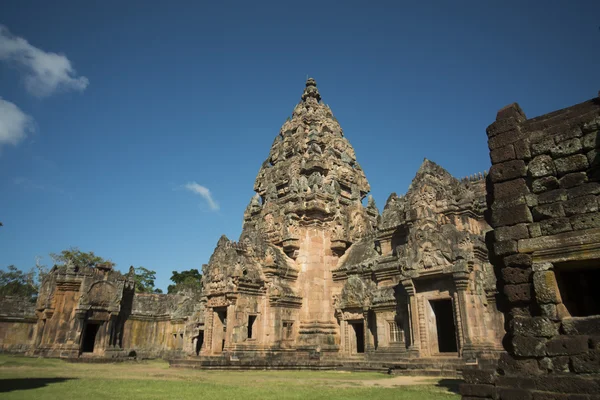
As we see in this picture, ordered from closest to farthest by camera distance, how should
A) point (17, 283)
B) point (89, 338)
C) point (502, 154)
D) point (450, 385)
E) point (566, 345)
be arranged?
1. point (566, 345)
2. point (502, 154)
3. point (450, 385)
4. point (89, 338)
5. point (17, 283)

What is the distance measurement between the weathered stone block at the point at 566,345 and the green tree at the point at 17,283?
194ft

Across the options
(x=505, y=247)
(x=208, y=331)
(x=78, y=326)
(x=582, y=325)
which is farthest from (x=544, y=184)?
(x=78, y=326)

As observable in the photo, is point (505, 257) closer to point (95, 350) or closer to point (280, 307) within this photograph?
point (280, 307)

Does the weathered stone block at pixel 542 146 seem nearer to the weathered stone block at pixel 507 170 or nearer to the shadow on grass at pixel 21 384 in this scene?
the weathered stone block at pixel 507 170

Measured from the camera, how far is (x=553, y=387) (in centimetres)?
611

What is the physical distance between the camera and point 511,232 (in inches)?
294

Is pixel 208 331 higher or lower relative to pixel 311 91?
lower

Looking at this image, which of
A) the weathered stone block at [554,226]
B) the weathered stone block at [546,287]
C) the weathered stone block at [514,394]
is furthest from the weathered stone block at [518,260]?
the weathered stone block at [514,394]

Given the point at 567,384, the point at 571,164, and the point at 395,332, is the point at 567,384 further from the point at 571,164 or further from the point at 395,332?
the point at 395,332

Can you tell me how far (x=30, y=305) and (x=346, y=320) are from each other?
22.5 meters

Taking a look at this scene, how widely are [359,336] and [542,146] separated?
16.1m

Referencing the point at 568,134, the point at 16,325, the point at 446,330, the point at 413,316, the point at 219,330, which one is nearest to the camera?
the point at 568,134

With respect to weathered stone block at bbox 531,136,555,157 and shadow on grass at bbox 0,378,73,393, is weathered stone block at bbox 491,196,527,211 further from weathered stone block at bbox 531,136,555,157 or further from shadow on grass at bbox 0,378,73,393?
shadow on grass at bbox 0,378,73,393

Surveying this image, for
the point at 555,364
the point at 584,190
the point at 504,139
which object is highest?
the point at 504,139
